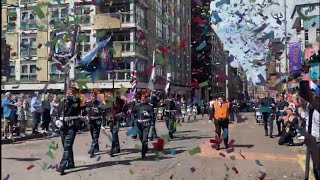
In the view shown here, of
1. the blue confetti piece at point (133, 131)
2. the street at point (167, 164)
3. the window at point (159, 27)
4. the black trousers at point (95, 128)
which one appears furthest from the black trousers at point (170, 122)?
the window at point (159, 27)

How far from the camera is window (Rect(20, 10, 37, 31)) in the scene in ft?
20.3

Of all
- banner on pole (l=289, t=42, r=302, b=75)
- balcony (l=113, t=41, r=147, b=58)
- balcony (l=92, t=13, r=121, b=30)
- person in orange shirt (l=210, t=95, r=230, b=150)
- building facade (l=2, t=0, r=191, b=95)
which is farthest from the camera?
person in orange shirt (l=210, t=95, r=230, b=150)

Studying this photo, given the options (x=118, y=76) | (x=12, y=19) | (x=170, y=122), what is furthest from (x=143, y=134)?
(x=12, y=19)

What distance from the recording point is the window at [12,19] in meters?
5.95

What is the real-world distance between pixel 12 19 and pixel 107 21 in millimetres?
1311

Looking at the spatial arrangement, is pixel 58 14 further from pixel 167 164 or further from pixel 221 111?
pixel 221 111

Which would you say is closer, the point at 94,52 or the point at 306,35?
the point at 306,35

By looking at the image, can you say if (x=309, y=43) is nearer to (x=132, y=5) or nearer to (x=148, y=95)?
(x=132, y=5)

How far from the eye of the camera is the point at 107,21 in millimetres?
6699

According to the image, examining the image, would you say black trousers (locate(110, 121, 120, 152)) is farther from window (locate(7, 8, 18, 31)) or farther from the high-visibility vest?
window (locate(7, 8, 18, 31))

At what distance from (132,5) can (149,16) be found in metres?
0.37

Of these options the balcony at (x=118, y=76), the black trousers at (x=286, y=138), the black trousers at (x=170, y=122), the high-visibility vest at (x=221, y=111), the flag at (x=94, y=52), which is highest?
the flag at (x=94, y=52)

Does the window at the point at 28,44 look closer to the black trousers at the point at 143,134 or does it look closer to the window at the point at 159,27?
the window at the point at 159,27

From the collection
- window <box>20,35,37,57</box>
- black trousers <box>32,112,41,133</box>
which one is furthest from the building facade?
black trousers <box>32,112,41,133</box>
